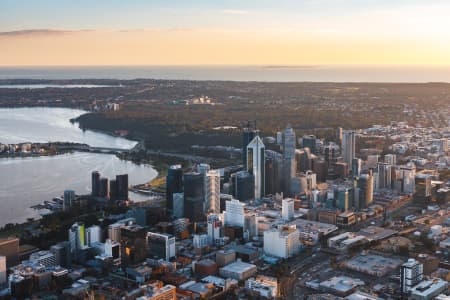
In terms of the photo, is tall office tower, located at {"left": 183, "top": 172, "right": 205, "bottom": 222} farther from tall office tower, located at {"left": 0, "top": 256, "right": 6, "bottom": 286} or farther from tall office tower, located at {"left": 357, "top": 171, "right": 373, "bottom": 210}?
tall office tower, located at {"left": 0, "top": 256, "right": 6, "bottom": 286}

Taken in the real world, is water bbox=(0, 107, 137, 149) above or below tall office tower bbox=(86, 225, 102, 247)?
above

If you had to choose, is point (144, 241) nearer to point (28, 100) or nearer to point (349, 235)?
point (349, 235)

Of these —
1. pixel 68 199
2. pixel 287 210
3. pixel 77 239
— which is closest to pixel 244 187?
pixel 287 210

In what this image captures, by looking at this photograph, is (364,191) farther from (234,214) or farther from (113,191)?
(113,191)

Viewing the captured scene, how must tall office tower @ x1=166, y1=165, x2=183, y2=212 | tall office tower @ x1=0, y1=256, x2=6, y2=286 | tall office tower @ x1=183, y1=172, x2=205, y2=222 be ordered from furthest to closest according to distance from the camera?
tall office tower @ x1=166, y1=165, x2=183, y2=212
tall office tower @ x1=183, y1=172, x2=205, y2=222
tall office tower @ x1=0, y1=256, x2=6, y2=286

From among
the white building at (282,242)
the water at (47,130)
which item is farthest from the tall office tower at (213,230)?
the water at (47,130)

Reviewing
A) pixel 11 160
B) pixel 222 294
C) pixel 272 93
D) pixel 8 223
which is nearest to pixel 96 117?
pixel 11 160

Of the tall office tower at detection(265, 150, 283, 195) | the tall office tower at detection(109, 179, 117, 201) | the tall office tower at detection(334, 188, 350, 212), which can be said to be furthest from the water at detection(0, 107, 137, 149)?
the tall office tower at detection(334, 188, 350, 212)
